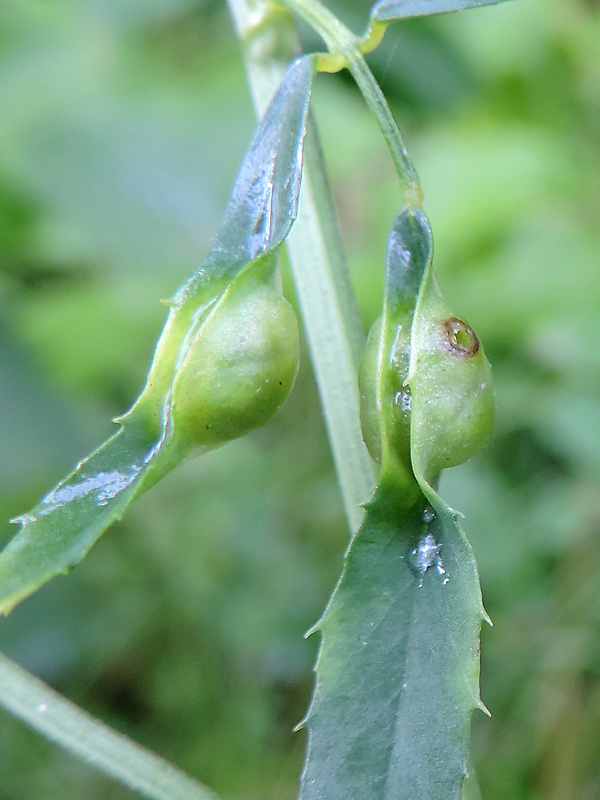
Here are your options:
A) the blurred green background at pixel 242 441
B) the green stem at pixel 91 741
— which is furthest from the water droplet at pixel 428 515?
the blurred green background at pixel 242 441

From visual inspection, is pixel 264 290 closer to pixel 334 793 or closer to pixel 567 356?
pixel 334 793

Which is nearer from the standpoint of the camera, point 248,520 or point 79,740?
point 79,740

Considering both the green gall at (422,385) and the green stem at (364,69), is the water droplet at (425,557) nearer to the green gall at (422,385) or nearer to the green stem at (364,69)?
the green gall at (422,385)

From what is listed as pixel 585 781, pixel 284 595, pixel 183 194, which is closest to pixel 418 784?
pixel 585 781

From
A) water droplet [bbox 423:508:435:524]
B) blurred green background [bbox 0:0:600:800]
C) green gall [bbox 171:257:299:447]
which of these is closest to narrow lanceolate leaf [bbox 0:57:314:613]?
green gall [bbox 171:257:299:447]

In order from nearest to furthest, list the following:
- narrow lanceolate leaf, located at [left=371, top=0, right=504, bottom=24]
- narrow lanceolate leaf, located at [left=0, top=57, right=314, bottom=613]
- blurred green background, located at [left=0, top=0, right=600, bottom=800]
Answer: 1. narrow lanceolate leaf, located at [left=0, top=57, right=314, bottom=613]
2. narrow lanceolate leaf, located at [left=371, top=0, right=504, bottom=24]
3. blurred green background, located at [left=0, top=0, right=600, bottom=800]

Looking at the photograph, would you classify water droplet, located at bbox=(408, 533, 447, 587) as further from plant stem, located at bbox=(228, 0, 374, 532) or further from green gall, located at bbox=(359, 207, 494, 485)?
plant stem, located at bbox=(228, 0, 374, 532)
